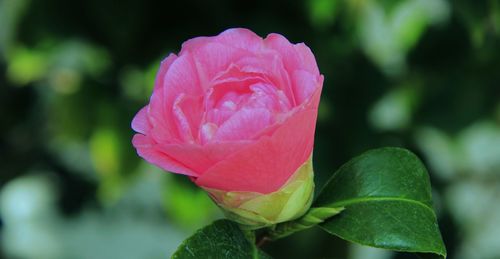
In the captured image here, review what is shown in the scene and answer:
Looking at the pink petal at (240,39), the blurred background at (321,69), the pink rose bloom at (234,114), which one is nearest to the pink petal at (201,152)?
the pink rose bloom at (234,114)

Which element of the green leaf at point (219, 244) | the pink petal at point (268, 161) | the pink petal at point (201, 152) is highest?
the pink petal at point (201, 152)

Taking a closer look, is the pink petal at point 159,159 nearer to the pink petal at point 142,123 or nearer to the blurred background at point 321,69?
the pink petal at point 142,123

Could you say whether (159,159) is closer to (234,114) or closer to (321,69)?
(234,114)

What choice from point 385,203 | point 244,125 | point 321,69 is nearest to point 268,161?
point 244,125

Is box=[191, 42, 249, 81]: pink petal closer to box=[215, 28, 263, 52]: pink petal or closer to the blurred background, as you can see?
box=[215, 28, 263, 52]: pink petal

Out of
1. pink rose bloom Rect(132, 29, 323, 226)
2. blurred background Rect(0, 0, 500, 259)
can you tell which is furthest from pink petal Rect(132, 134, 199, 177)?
blurred background Rect(0, 0, 500, 259)

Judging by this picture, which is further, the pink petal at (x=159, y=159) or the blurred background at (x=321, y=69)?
the blurred background at (x=321, y=69)

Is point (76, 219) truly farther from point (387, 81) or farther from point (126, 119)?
point (387, 81)
